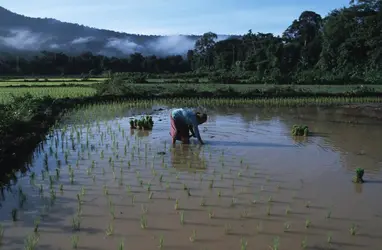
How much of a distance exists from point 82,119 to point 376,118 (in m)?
10.1

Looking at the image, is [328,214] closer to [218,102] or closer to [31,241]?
[31,241]

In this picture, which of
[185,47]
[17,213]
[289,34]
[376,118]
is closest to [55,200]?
[17,213]

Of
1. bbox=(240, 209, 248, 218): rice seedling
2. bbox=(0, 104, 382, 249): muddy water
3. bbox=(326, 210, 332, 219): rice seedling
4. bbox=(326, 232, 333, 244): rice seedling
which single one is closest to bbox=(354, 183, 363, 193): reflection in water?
bbox=(0, 104, 382, 249): muddy water

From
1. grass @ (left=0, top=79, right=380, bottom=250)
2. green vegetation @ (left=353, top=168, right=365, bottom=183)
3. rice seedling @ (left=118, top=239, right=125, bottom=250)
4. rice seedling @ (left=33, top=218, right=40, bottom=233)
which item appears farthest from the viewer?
green vegetation @ (left=353, top=168, right=365, bottom=183)

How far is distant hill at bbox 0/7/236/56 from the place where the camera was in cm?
12338

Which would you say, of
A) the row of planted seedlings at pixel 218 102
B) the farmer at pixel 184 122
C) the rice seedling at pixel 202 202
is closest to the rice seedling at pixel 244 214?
the rice seedling at pixel 202 202

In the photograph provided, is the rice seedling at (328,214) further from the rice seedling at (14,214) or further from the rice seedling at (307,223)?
the rice seedling at (14,214)

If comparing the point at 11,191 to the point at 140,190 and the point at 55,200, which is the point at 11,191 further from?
the point at 140,190

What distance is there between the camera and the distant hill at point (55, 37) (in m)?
123

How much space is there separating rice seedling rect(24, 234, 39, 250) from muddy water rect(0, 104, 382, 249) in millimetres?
53

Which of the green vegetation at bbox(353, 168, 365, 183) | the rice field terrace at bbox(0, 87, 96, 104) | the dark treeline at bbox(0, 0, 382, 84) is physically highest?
the dark treeline at bbox(0, 0, 382, 84)

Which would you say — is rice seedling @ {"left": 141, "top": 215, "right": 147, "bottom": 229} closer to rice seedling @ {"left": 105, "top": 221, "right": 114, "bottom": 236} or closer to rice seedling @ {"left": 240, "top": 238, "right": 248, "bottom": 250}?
rice seedling @ {"left": 105, "top": 221, "right": 114, "bottom": 236}

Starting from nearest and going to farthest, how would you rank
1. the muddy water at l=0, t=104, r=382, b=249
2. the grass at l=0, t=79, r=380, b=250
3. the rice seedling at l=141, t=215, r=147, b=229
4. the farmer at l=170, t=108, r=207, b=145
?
1. the muddy water at l=0, t=104, r=382, b=249
2. the rice seedling at l=141, t=215, r=147, b=229
3. the grass at l=0, t=79, r=380, b=250
4. the farmer at l=170, t=108, r=207, b=145

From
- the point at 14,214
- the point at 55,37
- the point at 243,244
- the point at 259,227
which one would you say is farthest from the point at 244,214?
the point at 55,37
